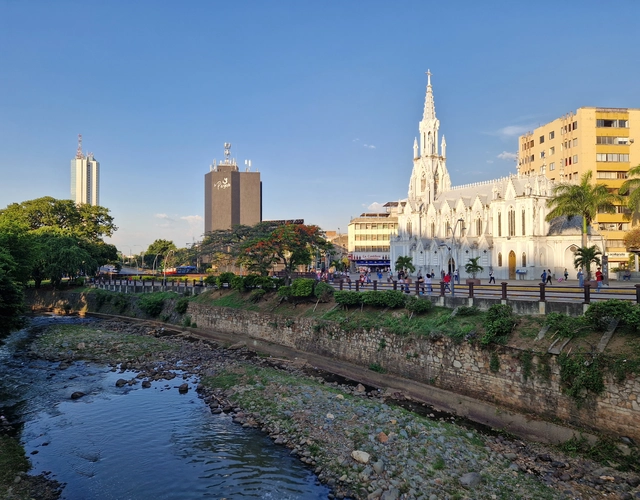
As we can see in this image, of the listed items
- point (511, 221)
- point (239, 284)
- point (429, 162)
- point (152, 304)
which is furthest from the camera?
point (429, 162)

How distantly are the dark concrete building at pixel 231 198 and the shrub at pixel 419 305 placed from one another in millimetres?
89295

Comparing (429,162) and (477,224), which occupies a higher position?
(429,162)

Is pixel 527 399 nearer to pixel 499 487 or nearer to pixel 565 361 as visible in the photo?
pixel 565 361

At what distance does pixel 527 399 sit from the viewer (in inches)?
650

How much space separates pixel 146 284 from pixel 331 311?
34.4m

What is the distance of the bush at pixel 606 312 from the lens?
15.2 metres

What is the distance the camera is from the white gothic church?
52.4m

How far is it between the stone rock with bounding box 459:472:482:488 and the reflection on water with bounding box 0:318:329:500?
3.93 metres

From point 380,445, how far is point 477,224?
2066 inches

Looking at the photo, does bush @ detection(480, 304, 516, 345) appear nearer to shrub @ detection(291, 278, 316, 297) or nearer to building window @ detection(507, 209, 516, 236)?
shrub @ detection(291, 278, 316, 297)

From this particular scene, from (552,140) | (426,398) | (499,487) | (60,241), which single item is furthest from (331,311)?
(552,140)

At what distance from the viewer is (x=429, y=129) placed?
249 ft

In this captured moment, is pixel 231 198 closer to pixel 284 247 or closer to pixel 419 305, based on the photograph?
pixel 284 247

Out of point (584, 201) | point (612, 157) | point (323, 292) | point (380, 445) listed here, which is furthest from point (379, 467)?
point (612, 157)
